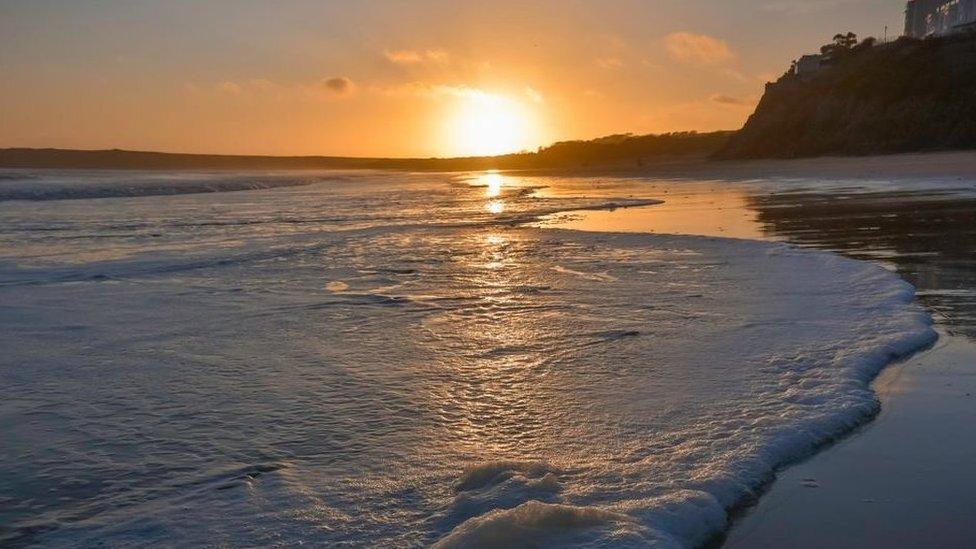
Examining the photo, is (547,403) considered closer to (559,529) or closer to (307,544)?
(559,529)

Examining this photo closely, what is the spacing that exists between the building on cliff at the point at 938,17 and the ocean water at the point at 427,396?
55.7 meters

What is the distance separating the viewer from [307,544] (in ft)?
8.51

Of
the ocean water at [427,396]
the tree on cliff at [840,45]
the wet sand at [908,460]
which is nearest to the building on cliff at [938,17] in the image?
the tree on cliff at [840,45]

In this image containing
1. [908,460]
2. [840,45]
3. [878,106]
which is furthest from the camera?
[840,45]

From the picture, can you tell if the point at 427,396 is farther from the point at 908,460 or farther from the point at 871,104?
the point at 871,104

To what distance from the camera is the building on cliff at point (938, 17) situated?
57.8 m

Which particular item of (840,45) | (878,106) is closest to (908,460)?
(878,106)

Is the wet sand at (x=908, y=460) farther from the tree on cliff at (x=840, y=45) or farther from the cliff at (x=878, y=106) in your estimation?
the tree on cliff at (x=840, y=45)

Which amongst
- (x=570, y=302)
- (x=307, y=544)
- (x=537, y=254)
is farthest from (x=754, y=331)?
(x=537, y=254)

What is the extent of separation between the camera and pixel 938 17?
6544 cm

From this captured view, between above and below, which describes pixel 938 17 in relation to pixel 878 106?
above

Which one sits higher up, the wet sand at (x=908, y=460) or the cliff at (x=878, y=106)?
the cliff at (x=878, y=106)

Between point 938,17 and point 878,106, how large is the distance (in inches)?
962

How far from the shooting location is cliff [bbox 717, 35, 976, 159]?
44375mm
